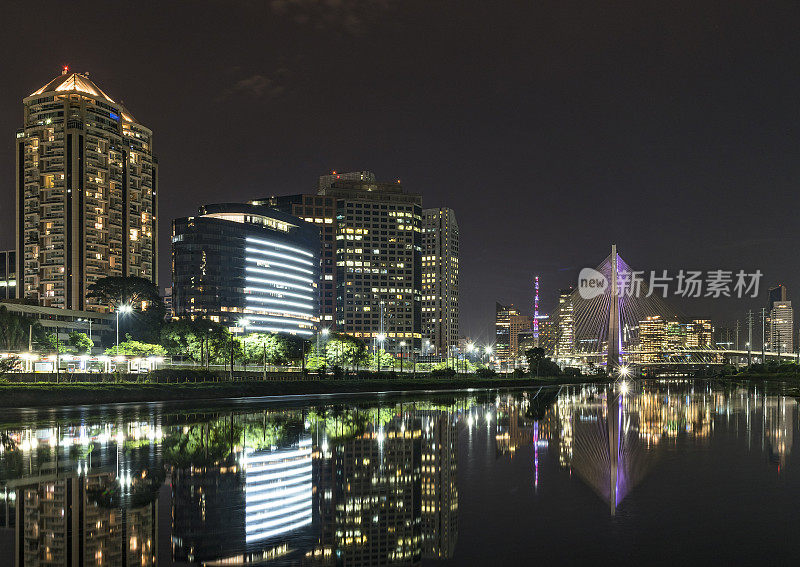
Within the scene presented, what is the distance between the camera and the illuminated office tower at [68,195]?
170m

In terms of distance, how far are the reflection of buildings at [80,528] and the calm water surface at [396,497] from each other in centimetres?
5

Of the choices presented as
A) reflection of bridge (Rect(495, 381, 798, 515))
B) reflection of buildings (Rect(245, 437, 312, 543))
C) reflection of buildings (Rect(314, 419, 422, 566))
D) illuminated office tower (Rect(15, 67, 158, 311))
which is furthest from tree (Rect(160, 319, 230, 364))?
reflection of buildings (Rect(245, 437, 312, 543))

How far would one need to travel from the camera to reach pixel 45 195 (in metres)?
172

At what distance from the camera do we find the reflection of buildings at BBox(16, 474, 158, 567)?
1140cm

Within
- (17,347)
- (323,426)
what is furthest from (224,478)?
(17,347)

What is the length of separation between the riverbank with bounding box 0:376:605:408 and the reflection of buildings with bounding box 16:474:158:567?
36.3 metres

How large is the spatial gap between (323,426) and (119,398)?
26.5 metres

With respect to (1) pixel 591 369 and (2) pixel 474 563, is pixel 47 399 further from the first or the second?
(1) pixel 591 369

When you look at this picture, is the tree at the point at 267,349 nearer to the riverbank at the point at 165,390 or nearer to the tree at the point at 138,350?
the tree at the point at 138,350

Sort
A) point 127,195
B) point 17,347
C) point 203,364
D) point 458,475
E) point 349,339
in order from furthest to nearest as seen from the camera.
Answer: point 127,195 → point 349,339 → point 203,364 → point 17,347 → point 458,475

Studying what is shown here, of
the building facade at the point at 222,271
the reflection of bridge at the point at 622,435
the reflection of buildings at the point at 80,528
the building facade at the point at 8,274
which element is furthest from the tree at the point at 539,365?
the building facade at the point at 8,274

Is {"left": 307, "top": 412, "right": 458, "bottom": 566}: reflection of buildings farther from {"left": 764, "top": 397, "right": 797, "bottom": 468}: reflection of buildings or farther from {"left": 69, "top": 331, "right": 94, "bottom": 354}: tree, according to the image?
{"left": 69, "top": 331, "right": 94, "bottom": 354}: tree

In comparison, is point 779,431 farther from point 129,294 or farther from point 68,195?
point 68,195

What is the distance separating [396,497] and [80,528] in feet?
21.2
